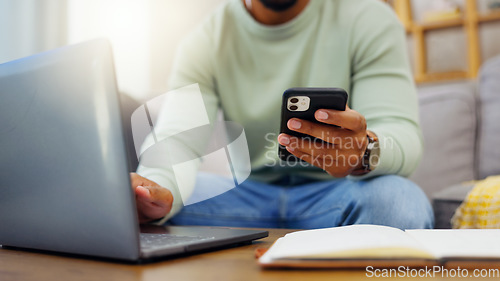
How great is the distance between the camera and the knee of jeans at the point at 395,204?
0.69 meters

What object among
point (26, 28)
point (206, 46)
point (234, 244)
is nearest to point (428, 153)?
point (206, 46)

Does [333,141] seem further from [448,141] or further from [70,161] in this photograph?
[448,141]

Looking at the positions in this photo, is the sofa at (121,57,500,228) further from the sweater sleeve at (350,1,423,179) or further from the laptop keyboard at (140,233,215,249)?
the laptop keyboard at (140,233,215,249)

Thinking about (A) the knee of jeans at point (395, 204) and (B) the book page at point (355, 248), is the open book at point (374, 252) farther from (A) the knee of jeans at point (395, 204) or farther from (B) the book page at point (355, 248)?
(A) the knee of jeans at point (395, 204)

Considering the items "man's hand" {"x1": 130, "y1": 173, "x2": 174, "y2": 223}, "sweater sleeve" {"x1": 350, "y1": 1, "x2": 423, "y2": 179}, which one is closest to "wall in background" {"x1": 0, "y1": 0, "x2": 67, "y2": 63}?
"man's hand" {"x1": 130, "y1": 173, "x2": 174, "y2": 223}

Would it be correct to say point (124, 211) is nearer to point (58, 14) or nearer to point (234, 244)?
point (234, 244)

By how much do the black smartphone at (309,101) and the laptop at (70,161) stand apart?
19 centimetres

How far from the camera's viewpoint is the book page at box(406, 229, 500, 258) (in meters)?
0.33

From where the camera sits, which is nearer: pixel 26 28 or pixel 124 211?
pixel 124 211

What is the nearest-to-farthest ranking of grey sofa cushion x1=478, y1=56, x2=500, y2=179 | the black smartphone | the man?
the black smartphone, the man, grey sofa cushion x1=478, y1=56, x2=500, y2=179

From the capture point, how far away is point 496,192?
3.24 feet

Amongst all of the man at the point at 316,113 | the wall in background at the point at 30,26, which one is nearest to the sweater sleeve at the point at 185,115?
the man at the point at 316,113

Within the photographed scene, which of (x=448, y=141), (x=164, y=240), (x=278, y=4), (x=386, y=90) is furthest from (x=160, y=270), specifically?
(x=448, y=141)

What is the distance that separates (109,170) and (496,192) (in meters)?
0.94
